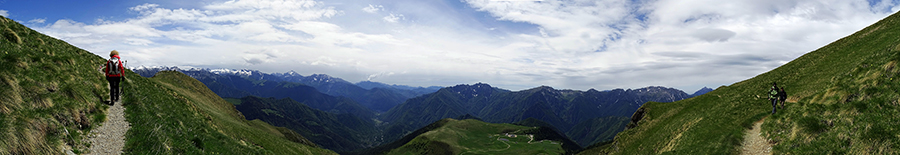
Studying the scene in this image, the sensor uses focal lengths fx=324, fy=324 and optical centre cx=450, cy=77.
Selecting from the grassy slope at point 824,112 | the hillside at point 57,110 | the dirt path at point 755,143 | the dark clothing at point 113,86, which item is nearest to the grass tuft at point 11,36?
the hillside at point 57,110

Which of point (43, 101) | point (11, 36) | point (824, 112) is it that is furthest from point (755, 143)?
point (11, 36)

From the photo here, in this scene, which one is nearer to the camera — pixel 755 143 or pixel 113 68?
pixel 113 68

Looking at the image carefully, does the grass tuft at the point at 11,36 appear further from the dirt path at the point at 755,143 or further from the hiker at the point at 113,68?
the dirt path at the point at 755,143

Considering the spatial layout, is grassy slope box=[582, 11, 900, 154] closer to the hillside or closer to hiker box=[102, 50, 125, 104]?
the hillside

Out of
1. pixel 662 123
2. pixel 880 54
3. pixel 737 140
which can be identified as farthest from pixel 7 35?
pixel 662 123

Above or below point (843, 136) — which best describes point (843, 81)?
above

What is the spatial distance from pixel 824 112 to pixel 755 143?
18.8ft

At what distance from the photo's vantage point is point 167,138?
60.1ft

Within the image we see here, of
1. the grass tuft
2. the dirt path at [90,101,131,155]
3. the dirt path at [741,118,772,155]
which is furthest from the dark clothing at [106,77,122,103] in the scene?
the dirt path at [741,118,772,155]

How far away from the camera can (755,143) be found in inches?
1134

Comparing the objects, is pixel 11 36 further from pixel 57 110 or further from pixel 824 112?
pixel 824 112

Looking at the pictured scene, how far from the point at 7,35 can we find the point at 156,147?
19.9 m

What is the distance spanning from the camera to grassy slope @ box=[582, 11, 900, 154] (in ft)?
63.6

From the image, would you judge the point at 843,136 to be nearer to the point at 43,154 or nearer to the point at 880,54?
the point at 880,54
